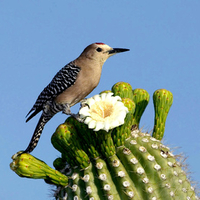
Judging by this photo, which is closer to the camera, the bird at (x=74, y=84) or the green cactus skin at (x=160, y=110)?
the green cactus skin at (x=160, y=110)

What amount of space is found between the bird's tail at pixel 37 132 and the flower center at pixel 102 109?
52.2 inches

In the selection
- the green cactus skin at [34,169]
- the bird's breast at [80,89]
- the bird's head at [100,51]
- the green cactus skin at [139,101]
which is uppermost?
the bird's head at [100,51]

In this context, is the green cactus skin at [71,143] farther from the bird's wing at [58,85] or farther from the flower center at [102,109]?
the bird's wing at [58,85]

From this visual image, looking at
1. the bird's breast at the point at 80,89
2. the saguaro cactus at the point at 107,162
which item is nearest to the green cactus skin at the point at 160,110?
the saguaro cactus at the point at 107,162

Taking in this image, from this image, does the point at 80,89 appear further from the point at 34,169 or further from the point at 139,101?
the point at 34,169

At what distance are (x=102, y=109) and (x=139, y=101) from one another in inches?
35.0

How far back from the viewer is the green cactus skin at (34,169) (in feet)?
15.5

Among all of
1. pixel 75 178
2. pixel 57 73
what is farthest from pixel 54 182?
pixel 57 73

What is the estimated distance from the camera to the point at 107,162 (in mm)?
4824

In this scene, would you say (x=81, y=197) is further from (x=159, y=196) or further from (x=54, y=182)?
(x=159, y=196)

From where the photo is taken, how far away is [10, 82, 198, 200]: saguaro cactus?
464 centimetres

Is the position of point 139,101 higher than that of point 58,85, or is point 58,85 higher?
point 58,85

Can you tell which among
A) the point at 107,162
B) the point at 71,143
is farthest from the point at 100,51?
the point at 107,162

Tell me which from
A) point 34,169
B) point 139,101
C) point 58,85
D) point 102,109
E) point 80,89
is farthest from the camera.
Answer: point 58,85
